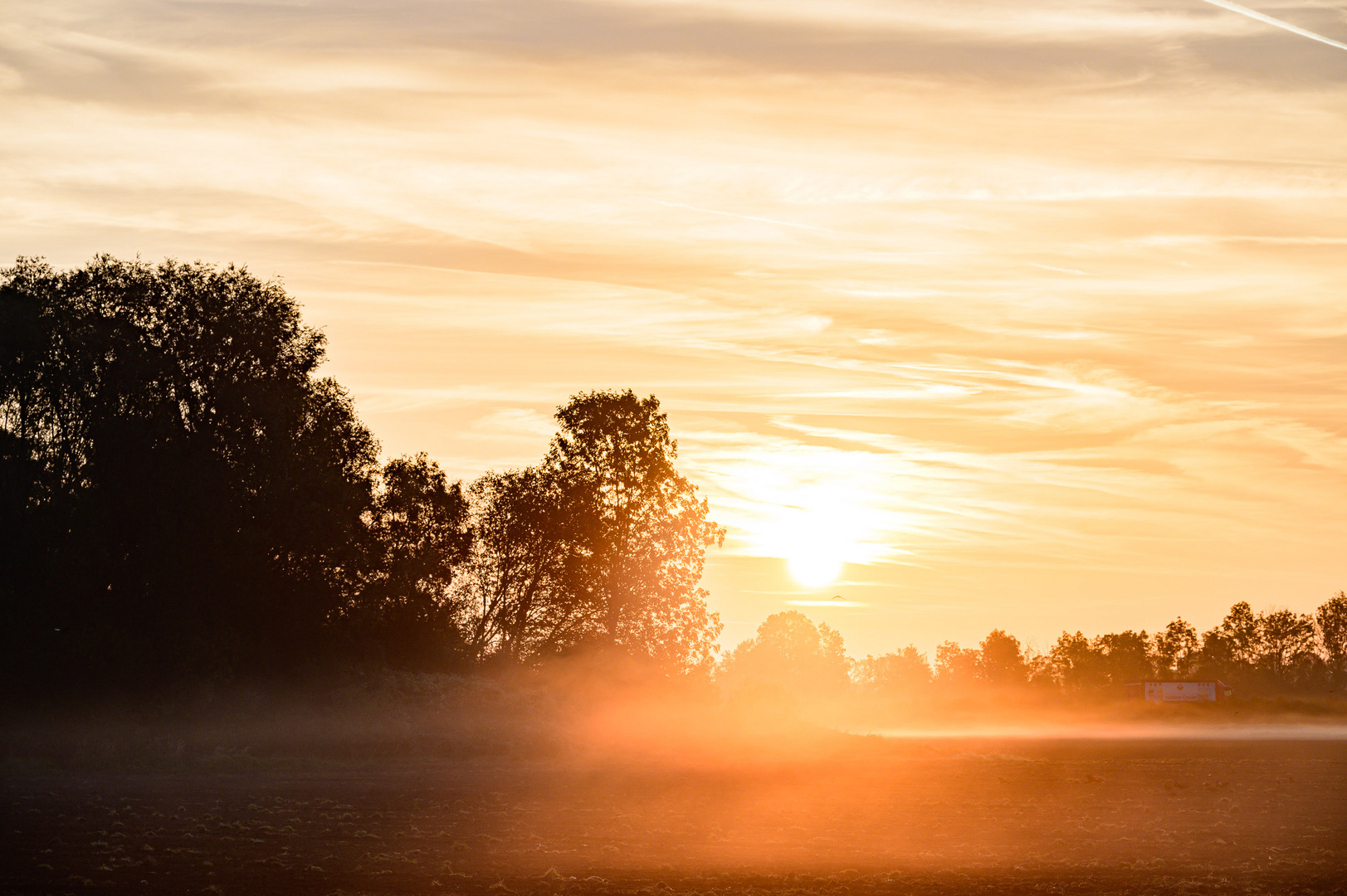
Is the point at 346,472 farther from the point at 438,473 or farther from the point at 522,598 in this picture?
the point at 522,598

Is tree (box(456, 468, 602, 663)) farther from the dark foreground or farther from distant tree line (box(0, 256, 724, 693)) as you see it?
the dark foreground

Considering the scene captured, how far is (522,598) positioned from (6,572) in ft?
106

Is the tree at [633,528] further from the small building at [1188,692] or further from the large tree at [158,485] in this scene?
the small building at [1188,692]

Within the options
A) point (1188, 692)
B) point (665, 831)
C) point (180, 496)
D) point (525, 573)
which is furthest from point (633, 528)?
point (1188, 692)

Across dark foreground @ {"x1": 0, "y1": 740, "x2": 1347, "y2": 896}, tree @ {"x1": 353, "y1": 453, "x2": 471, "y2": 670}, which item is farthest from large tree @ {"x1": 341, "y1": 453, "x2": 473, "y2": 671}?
dark foreground @ {"x1": 0, "y1": 740, "x2": 1347, "y2": 896}

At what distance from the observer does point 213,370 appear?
58688mm

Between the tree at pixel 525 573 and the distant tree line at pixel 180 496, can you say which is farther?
the tree at pixel 525 573

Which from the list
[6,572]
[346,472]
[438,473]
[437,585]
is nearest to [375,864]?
[6,572]

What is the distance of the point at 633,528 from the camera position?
256 feet

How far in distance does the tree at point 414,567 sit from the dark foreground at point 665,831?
9683mm

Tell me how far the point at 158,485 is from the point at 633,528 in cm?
2987

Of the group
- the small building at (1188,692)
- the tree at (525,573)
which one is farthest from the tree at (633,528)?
the small building at (1188,692)

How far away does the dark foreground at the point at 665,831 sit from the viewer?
23953 mm

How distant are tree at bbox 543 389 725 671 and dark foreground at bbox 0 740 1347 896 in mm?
22893
